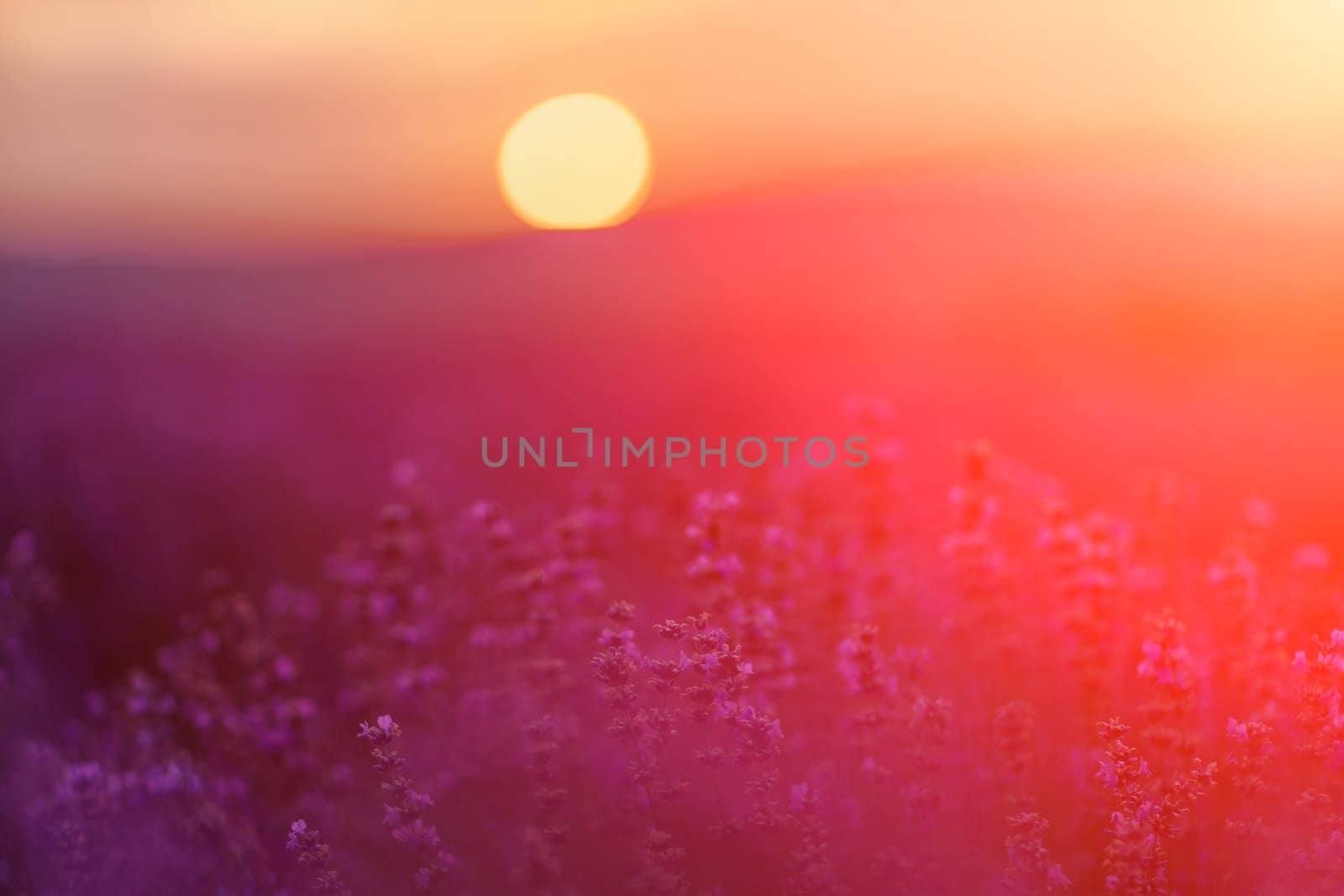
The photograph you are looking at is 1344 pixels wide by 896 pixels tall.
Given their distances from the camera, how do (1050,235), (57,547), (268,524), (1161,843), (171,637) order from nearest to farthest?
(1161,843) → (171,637) → (57,547) → (268,524) → (1050,235)

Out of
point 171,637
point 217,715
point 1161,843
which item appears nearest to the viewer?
point 1161,843

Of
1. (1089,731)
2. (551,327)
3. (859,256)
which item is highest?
(859,256)

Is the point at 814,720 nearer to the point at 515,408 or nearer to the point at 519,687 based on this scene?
the point at 519,687

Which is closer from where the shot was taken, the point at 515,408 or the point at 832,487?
the point at 832,487

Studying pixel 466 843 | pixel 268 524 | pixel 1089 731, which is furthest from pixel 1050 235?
pixel 466 843

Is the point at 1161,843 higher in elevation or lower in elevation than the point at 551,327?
lower

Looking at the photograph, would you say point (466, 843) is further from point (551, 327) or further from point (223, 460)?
point (551, 327)
